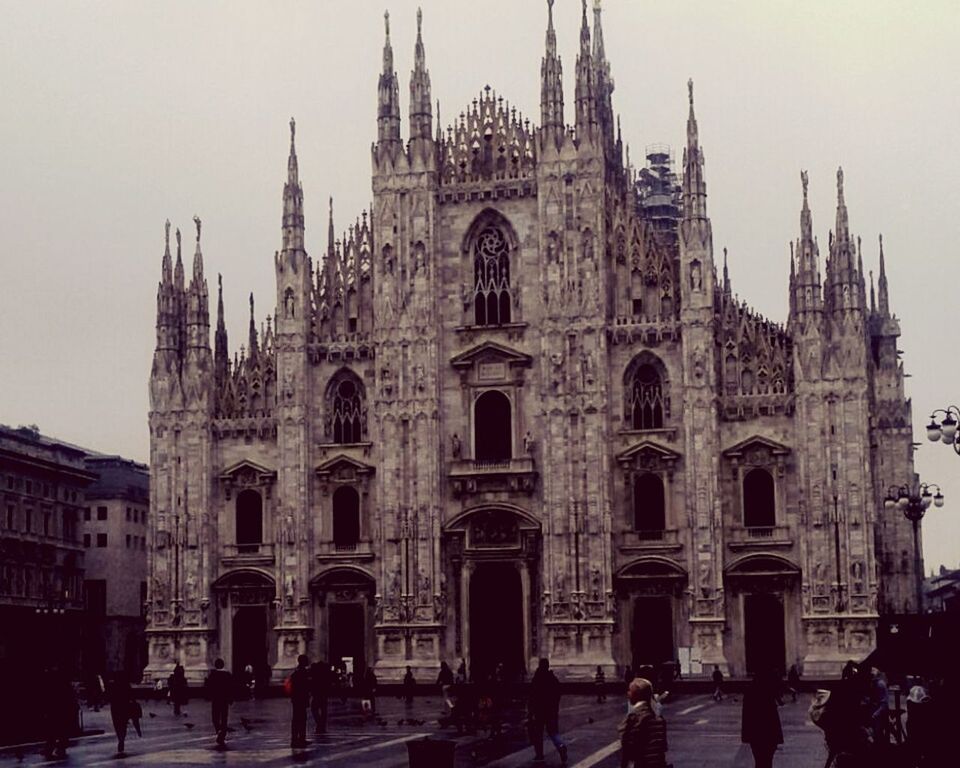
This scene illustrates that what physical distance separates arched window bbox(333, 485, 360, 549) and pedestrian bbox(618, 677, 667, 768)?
4797 cm

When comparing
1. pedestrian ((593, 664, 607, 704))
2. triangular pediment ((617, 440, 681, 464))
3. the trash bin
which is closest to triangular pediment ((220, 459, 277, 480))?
triangular pediment ((617, 440, 681, 464))

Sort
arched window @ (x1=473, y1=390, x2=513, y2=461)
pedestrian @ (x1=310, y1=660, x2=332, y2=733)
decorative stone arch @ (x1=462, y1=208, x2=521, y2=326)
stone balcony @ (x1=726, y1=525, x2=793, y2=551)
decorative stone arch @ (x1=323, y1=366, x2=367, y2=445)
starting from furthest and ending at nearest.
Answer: decorative stone arch @ (x1=323, y1=366, x2=367, y2=445), decorative stone arch @ (x1=462, y1=208, x2=521, y2=326), arched window @ (x1=473, y1=390, x2=513, y2=461), stone balcony @ (x1=726, y1=525, x2=793, y2=551), pedestrian @ (x1=310, y1=660, x2=332, y2=733)

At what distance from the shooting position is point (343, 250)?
66875 millimetres

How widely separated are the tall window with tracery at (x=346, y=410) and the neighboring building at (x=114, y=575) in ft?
95.2

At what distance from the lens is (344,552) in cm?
6500

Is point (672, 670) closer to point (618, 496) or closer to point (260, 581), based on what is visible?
point (618, 496)

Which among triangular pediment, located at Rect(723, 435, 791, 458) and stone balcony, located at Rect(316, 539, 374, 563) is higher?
triangular pediment, located at Rect(723, 435, 791, 458)

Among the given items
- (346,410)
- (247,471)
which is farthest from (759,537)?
(247,471)

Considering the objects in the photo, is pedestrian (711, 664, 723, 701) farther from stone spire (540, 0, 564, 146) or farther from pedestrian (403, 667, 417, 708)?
stone spire (540, 0, 564, 146)

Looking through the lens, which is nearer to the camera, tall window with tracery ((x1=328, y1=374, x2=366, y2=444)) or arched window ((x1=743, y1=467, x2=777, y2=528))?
arched window ((x1=743, y1=467, x2=777, y2=528))

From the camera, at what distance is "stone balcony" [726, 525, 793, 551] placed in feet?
199

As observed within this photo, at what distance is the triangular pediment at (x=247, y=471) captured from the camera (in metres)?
66.2

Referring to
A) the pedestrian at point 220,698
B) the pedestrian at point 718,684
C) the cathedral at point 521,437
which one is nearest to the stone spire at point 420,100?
the cathedral at point 521,437

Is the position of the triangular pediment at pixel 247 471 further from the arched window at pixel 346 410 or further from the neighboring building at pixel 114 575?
the neighboring building at pixel 114 575
